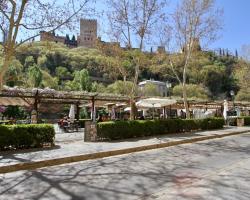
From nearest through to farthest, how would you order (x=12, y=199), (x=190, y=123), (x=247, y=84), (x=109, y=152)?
(x=12, y=199)
(x=109, y=152)
(x=190, y=123)
(x=247, y=84)

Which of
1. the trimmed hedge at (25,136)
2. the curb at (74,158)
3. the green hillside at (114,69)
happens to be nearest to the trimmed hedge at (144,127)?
the curb at (74,158)

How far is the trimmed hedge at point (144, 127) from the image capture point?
19.7 m

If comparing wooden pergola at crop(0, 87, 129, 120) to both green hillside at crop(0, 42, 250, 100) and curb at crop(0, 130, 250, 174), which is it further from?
curb at crop(0, 130, 250, 174)

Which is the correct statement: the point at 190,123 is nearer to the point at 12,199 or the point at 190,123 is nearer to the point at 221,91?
the point at 12,199

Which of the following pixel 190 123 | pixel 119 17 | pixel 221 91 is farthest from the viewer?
pixel 221 91

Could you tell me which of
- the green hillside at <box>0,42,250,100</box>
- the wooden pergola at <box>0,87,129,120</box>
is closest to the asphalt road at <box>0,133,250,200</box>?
the green hillside at <box>0,42,250,100</box>

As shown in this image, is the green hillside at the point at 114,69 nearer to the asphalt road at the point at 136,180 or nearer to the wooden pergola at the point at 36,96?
the wooden pergola at the point at 36,96

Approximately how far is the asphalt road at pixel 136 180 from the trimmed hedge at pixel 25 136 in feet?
11.4

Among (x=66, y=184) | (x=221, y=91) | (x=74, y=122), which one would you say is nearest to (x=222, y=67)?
(x=221, y=91)

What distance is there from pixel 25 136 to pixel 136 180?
7.03m

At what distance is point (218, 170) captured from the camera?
36.2 ft

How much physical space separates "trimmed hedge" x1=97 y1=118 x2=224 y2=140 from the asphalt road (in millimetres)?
6094

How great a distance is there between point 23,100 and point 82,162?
2019 cm

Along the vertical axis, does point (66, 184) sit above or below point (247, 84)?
below
